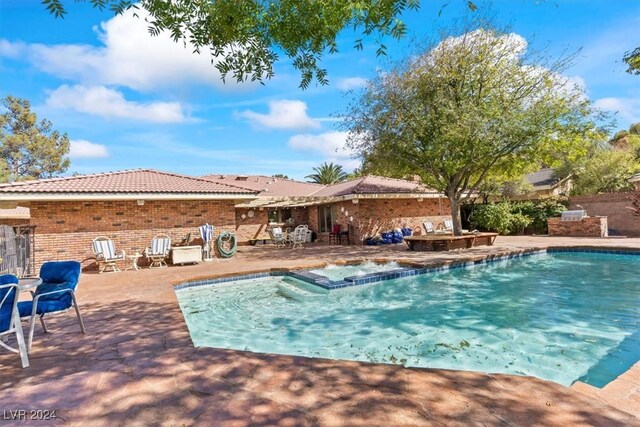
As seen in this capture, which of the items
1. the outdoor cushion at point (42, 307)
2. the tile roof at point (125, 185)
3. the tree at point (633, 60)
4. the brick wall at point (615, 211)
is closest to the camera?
the outdoor cushion at point (42, 307)

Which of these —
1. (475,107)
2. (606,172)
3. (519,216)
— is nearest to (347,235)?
(475,107)

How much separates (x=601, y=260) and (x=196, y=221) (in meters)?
15.8

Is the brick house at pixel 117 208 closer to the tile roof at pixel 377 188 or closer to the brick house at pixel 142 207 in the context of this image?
the brick house at pixel 142 207

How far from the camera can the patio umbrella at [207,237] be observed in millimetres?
14227

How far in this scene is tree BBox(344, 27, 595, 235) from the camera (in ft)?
45.5

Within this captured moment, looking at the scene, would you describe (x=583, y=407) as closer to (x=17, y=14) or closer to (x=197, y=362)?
(x=197, y=362)

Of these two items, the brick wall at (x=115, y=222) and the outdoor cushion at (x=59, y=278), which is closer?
the outdoor cushion at (x=59, y=278)

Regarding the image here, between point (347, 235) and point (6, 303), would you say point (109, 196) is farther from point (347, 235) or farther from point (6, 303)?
point (347, 235)

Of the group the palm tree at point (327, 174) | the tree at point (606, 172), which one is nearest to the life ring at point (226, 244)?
the palm tree at point (327, 174)

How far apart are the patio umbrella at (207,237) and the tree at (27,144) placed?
30.1 meters

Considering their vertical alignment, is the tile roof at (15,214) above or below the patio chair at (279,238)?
above

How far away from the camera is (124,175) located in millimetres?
15430

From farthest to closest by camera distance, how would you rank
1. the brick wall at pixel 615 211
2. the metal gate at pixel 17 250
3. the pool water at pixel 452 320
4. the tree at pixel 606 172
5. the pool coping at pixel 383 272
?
1. the tree at pixel 606 172
2. the brick wall at pixel 615 211
3. the metal gate at pixel 17 250
4. the pool coping at pixel 383 272
5. the pool water at pixel 452 320

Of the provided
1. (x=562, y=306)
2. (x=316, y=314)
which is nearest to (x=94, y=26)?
(x=316, y=314)
